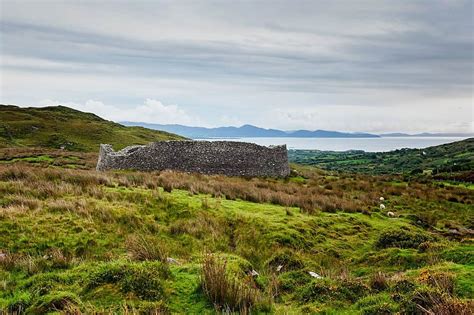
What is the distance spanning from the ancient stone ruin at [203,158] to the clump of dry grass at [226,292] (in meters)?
26.2

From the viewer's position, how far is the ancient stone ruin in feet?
107

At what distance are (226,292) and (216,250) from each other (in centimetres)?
524

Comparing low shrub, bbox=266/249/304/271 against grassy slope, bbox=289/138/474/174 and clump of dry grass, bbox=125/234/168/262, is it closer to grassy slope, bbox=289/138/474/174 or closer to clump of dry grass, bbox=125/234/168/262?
clump of dry grass, bbox=125/234/168/262

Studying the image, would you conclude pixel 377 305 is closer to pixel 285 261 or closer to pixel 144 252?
pixel 285 261

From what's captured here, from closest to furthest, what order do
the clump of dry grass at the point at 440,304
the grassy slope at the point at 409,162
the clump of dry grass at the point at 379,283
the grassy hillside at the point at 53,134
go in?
the clump of dry grass at the point at 440,304 < the clump of dry grass at the point at 379,283 < the grassy hillside at the point at 53,134 < the grassy slope at the point at 409,162

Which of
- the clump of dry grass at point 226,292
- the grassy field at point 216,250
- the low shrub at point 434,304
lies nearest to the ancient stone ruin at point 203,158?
the grassy field at point 216,250

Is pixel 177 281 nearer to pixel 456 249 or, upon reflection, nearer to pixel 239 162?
pixel 456 249

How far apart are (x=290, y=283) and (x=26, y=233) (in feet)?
23.9

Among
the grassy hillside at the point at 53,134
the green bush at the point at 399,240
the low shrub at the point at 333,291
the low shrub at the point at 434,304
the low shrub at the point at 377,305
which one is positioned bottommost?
the green bush at the point at 399,240

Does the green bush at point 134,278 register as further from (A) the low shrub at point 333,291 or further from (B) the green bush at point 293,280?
(A) the low shrub at point 333,291

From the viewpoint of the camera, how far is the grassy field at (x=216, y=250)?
276 inches

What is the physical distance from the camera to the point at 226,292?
23.0 ft

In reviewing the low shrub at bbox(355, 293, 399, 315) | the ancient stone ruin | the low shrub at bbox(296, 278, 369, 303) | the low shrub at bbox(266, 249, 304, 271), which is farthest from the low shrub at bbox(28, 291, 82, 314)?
the ancient stone ruin

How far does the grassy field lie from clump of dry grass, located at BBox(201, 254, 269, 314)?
0.08 feet
